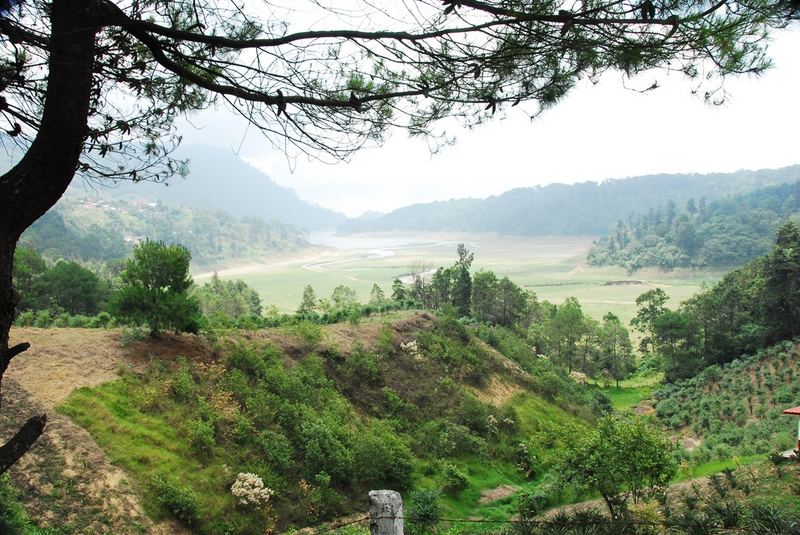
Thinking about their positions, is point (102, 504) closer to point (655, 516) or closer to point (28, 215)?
point (28, 215)

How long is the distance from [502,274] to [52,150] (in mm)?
131210

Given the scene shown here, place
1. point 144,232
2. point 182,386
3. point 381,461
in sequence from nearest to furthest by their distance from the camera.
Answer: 1. point 182,386
2. point 381,461
3. point 144,232

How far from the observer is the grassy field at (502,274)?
9069 cm

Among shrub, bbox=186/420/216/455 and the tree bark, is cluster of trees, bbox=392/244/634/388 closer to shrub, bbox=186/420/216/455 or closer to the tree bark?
shrub, bbox=186/420/216/455

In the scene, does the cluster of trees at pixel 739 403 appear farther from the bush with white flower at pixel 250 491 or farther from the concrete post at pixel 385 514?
the concrete post at pixel 385 514

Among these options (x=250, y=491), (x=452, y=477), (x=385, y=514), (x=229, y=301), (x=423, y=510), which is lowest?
(x=452, y=477)

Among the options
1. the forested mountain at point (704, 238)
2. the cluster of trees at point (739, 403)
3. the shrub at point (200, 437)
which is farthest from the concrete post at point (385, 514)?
the forested mountain at point (704, 238)

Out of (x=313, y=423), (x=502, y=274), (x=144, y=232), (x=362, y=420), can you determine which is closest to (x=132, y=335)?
(x=313, y=423)

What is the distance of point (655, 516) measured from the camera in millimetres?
8797

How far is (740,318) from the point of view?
A: 38.2 metres

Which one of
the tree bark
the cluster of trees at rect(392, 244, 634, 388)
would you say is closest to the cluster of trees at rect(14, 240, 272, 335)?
the tree bark

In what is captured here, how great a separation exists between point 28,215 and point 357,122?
8.25 ft

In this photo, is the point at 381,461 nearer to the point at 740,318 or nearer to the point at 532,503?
the point at 532,503

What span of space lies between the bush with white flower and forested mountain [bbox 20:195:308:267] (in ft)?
203
